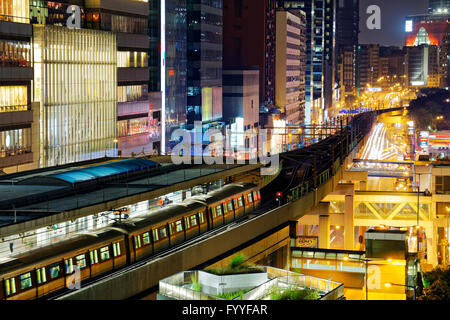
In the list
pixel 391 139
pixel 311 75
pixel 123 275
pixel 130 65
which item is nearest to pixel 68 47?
pixel 130 65

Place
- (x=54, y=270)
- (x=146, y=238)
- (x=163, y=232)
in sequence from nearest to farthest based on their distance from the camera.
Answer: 1. (x=54, y=270)
2. (x=146, y=238)
3. (x=163, y=232)

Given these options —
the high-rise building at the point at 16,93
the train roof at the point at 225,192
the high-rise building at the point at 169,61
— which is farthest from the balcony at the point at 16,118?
the high-rise building at the point at 169,61

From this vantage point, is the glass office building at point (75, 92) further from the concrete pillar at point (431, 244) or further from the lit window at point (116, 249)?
the lit window at point (116, 249)

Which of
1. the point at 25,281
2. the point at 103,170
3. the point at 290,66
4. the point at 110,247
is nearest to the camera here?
the point at 25,281

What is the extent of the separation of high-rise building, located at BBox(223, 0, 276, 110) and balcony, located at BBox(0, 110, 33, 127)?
70.7 m

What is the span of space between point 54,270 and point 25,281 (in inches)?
51.7

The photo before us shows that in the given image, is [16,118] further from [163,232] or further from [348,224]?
[163,232]

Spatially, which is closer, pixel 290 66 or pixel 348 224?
pixel 348 224

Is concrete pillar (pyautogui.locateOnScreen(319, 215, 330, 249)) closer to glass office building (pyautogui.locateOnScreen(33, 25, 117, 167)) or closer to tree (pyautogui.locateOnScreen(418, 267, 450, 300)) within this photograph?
glass office building (pyautogui.locateOnScreen(33, 25, 117, 167))

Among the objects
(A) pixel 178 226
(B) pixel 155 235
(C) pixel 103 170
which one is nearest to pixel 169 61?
(C) pixel 103 170

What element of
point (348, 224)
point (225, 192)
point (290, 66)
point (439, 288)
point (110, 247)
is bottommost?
point (348, 224)

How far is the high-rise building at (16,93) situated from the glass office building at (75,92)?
83.5 inches

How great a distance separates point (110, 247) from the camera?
88.6 feet

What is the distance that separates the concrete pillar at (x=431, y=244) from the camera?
62375 millimetres
